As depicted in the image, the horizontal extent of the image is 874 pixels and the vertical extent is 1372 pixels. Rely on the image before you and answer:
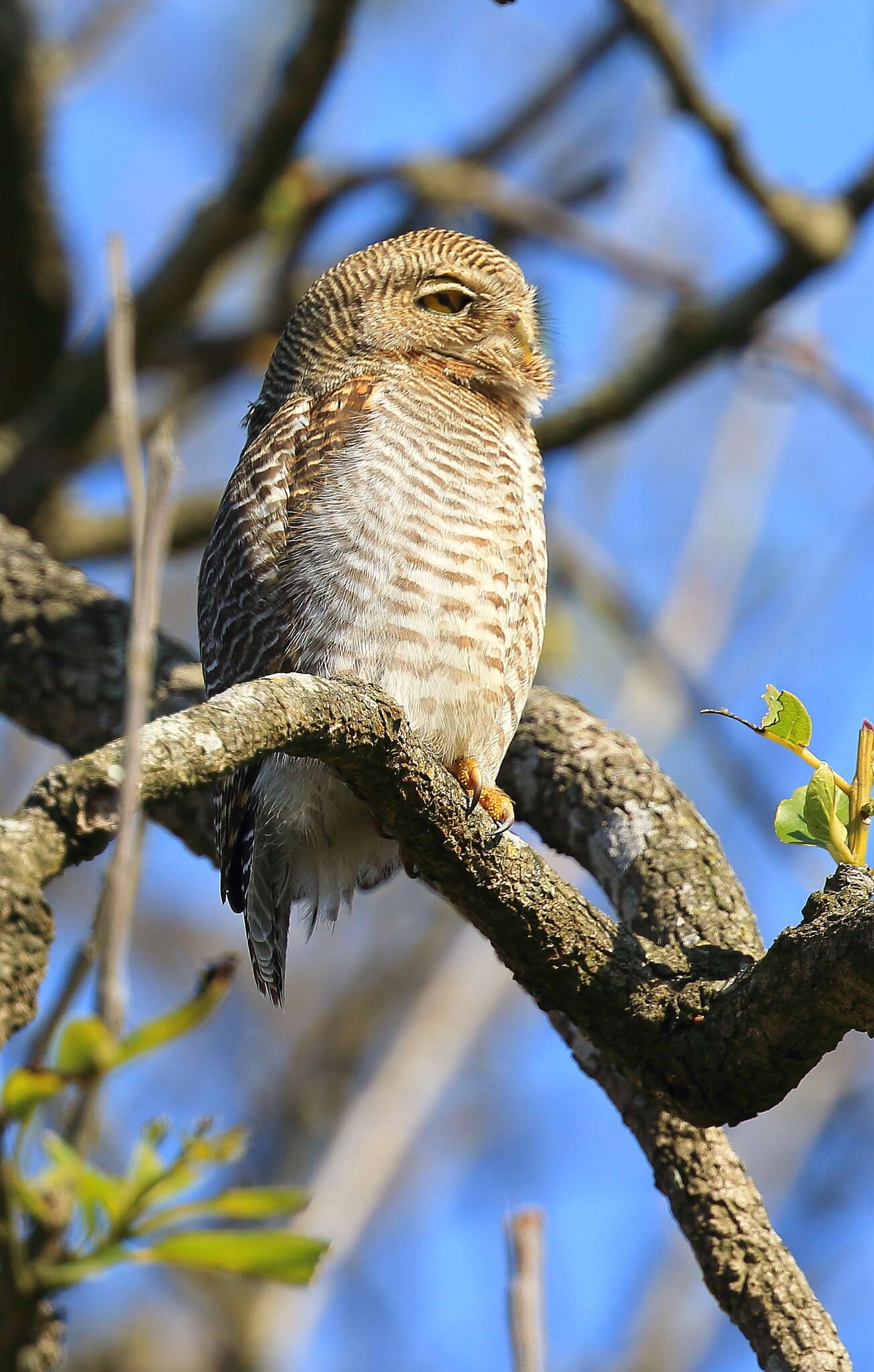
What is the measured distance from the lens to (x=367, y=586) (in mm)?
4152

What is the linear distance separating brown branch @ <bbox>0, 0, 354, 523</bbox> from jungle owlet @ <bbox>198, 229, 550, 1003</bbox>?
4.78 feet

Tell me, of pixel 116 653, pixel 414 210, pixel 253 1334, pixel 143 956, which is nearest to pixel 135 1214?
pixel 116 653

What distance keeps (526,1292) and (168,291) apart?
18.0ft

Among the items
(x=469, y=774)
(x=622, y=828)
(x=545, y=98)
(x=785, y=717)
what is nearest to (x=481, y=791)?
(x=469, y=774)

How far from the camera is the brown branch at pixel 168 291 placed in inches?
237

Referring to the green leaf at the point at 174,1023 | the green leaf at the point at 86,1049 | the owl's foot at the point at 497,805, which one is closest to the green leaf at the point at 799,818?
the owl's foot at the point at 497,805

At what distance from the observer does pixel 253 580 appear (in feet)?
14.3

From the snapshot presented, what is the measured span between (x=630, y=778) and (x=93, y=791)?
2.42 meters

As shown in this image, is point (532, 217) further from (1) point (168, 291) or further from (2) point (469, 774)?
(2) point (469, 774)

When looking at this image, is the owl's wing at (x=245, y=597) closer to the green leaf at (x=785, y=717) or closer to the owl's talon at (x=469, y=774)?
the owl's talon at (x=469, y=774)

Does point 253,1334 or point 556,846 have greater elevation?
point 253,1334

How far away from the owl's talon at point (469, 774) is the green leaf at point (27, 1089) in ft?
9.04

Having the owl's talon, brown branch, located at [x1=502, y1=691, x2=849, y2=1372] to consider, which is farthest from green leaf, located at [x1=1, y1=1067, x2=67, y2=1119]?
the owl's talon

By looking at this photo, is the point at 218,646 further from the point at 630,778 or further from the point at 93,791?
the point at 93,791
